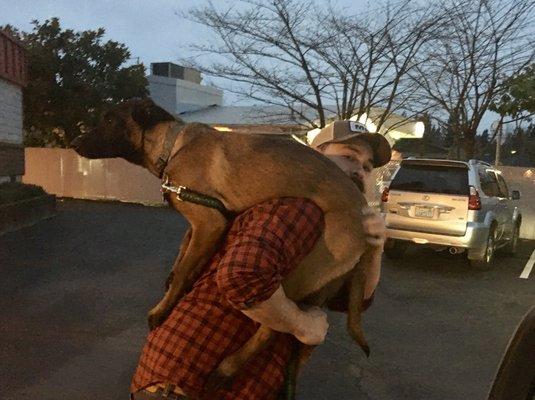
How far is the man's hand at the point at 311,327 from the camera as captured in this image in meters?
1.60

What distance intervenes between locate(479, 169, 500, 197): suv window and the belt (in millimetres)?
9201

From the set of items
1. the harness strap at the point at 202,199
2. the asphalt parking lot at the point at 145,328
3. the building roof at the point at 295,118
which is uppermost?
the building roof at the point at 295,118

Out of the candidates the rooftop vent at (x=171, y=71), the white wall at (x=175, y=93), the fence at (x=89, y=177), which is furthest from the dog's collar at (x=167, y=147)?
the rooftop vent at (x=171, y=71)

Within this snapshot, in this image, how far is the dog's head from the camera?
187 centimetres

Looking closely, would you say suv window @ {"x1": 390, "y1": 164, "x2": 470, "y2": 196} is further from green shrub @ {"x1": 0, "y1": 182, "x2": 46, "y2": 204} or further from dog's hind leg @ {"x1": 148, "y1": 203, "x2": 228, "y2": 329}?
dog's hind leg @ {"x1": 148, "y1": 203, "x2": 228, "y2": 329}

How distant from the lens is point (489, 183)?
10648mm

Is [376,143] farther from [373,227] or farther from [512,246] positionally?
[512,246]

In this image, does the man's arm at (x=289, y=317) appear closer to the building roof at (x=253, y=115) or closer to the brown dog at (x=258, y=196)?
the brown dog at (x=258, y=196)

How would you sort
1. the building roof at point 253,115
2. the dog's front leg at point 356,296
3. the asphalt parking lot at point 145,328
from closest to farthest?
the dog's front leg at point 356,296 < the asphalt parking lot at point 145,328 < the building roof at point 253,115

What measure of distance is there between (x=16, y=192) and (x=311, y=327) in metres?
11.9

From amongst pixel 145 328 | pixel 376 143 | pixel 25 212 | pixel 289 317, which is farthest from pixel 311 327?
pixel 25 212

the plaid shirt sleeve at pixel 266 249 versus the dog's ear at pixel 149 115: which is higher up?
the dog's ear at pixel 149 115

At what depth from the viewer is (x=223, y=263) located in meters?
1.47

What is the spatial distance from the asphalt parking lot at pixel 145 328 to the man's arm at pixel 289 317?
304 centimetres
